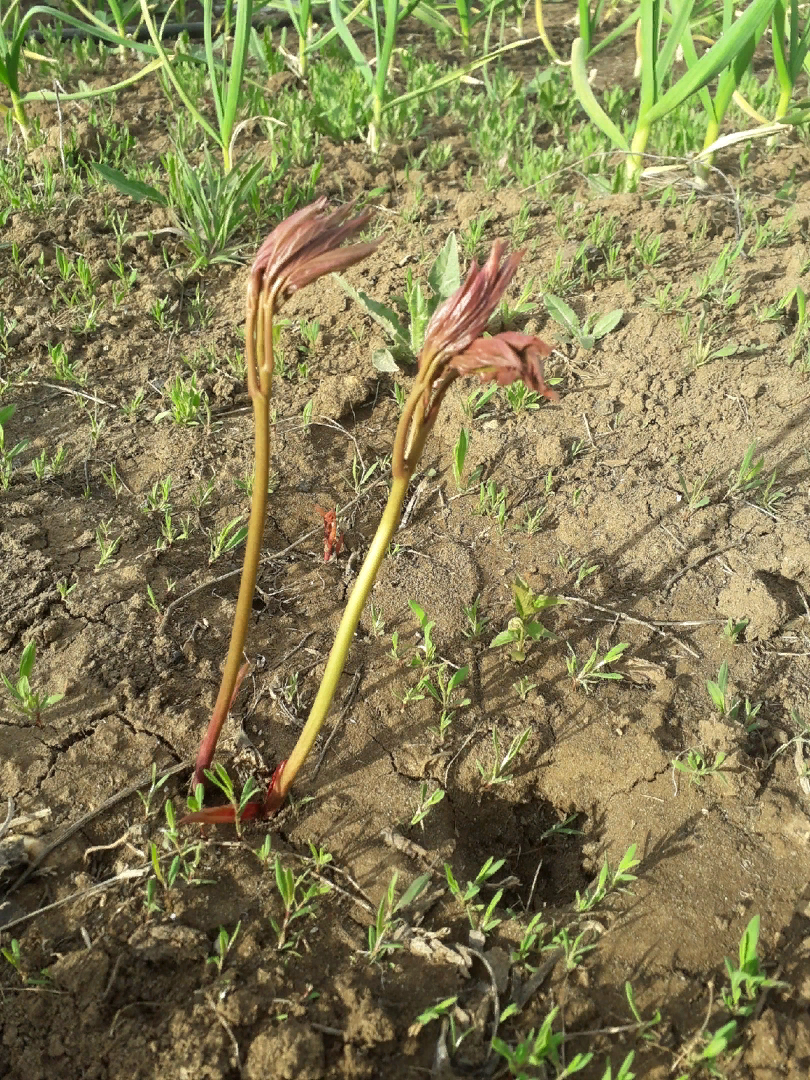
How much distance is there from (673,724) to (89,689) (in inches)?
51.8

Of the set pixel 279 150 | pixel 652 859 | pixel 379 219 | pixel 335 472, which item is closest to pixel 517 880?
pixel 652 859

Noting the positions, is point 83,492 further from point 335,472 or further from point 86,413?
point 335,472

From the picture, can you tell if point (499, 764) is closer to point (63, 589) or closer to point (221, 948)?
point (221, 948)

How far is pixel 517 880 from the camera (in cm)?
162

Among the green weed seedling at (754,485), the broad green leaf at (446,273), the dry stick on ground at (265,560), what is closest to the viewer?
the dry stick on ground at (265,560)

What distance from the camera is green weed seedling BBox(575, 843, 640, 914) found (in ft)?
5.01

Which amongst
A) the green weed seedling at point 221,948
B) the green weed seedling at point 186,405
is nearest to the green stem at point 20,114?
the green weed seedling at point 186,405

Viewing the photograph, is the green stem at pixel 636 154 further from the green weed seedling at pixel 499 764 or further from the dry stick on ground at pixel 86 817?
the dry stick on ground at pixel 86 817

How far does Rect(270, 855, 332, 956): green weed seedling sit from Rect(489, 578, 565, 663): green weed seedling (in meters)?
0.67

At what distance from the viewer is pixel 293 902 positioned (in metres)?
1.52

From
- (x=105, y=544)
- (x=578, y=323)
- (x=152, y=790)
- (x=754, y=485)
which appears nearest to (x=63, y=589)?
(x=105, y=544)

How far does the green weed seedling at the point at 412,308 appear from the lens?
247 centimetres

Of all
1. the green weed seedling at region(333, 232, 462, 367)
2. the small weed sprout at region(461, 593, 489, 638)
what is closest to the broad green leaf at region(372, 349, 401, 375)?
the green weed seedling at region(333, 232, 462, 367)

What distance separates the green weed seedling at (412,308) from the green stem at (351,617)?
3.93 ft
